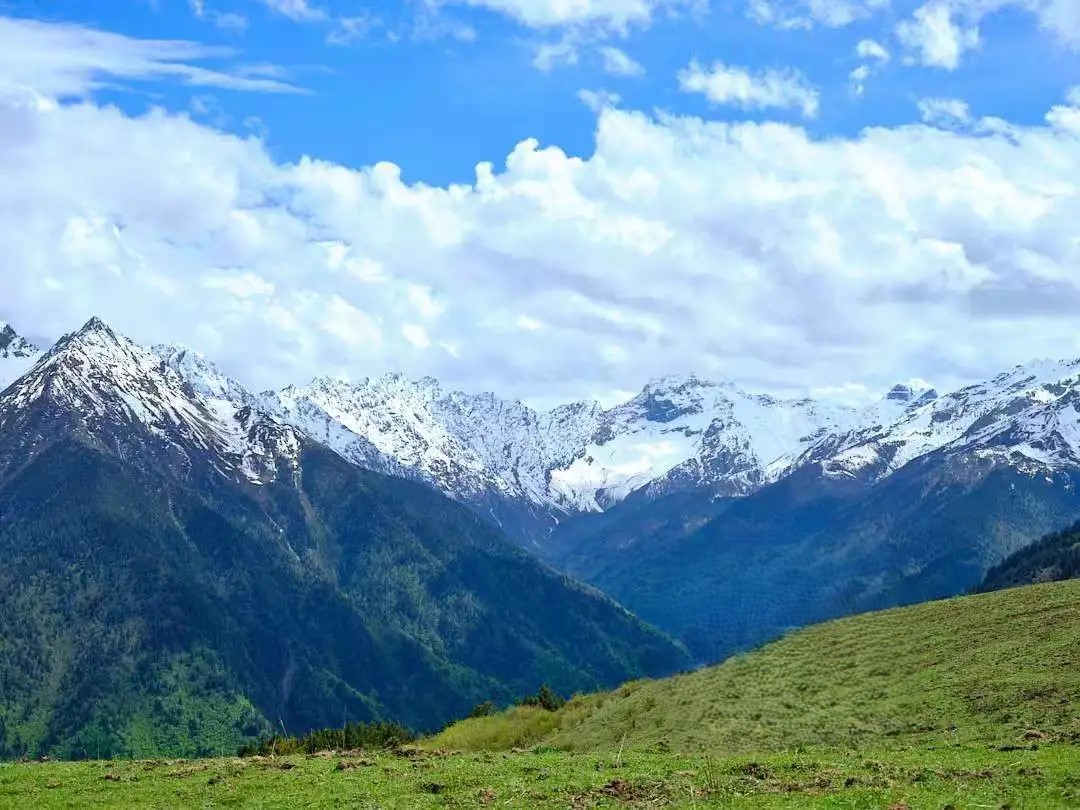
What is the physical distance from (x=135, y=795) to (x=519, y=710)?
5556 centimetres

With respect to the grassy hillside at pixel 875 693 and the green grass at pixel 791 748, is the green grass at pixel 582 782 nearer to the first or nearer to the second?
the green grass at pixel 791 748

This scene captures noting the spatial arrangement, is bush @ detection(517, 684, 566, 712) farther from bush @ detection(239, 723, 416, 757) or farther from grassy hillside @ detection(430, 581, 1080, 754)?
bush @ detection(239, 723, 416, 757)

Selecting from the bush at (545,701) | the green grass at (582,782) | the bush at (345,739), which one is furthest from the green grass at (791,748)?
the bush at (345,739)

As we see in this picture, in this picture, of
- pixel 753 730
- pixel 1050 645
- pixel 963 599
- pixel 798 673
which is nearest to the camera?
pixel 753 730

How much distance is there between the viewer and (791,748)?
58281 mm

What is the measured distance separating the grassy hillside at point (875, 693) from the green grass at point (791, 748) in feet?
0.65

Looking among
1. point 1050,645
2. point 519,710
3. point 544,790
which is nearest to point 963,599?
point 1050,645

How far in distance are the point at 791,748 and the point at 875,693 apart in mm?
10838

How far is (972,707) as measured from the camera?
59250mm

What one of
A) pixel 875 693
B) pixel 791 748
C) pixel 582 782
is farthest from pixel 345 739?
pixel 582 782

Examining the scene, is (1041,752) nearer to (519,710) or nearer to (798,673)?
(798,673)

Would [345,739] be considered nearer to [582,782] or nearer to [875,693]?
[875,693]

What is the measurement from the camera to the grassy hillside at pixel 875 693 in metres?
57.8

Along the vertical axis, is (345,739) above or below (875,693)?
below
